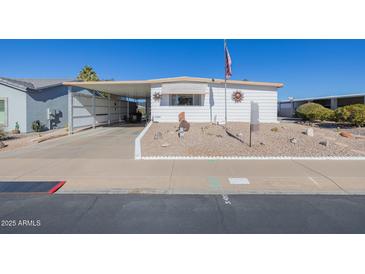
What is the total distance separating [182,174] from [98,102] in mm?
16977

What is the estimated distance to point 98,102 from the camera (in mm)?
20719

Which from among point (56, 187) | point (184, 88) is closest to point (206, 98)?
point (184, 88)

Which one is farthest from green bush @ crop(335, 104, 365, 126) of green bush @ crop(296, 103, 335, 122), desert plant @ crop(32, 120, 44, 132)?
desert plant @ crop(32, 120, 44, 132)

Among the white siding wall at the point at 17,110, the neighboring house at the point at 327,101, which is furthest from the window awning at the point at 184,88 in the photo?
the neighboring house at the point at 327,101

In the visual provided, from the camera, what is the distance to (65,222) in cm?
350

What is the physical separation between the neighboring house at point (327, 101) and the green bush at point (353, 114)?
14972 millimetres

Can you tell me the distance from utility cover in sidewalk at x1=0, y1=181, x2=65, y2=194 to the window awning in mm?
10811

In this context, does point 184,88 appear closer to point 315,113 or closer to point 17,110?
point 17,110

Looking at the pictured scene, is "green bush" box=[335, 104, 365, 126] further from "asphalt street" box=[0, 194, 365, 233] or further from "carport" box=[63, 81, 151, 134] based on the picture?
"asphalt street" box=[0, 194, 365, 233]

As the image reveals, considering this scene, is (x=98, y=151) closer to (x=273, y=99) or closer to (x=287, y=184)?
(x=287, y=184)

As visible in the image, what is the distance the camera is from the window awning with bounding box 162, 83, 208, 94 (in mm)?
15180

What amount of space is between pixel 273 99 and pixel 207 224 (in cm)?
1521

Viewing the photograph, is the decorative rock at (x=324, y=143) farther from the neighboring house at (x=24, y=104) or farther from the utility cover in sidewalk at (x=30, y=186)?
the neighboring house at (x=24, y=104)

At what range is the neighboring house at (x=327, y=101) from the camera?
34.8m
